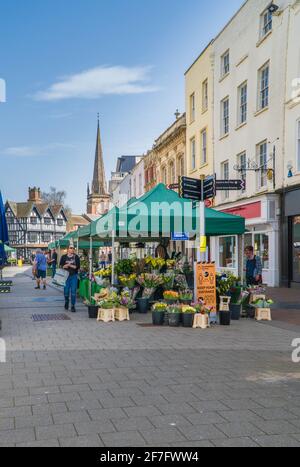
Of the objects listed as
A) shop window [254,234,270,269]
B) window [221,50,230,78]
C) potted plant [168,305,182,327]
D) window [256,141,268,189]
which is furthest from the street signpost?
window [221,50,230,78]

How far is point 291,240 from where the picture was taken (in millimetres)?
19719

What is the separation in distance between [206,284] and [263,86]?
14519 millimetres

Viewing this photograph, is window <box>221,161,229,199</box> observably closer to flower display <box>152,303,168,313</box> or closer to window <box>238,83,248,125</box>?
window <box>238,83,248,125</box>

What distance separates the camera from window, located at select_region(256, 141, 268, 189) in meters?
21.8

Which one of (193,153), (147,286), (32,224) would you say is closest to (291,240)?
(147,286)

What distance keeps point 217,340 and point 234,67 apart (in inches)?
782

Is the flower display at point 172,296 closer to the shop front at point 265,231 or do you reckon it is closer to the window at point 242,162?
the shop front at point 265,231

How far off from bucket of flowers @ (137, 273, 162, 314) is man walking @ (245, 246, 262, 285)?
8.02 feet

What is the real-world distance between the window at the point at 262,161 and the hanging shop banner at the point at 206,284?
1187 centimetres

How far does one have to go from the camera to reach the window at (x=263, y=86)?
21777 millimetres

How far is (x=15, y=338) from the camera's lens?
8586 millimetres

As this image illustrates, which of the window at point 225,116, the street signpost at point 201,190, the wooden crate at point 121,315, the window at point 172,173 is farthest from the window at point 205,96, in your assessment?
the wooden crate at point 121,315

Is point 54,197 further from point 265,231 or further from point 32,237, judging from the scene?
point 265,231

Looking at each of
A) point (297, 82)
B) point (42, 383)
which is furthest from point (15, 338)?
point (297, 82)
